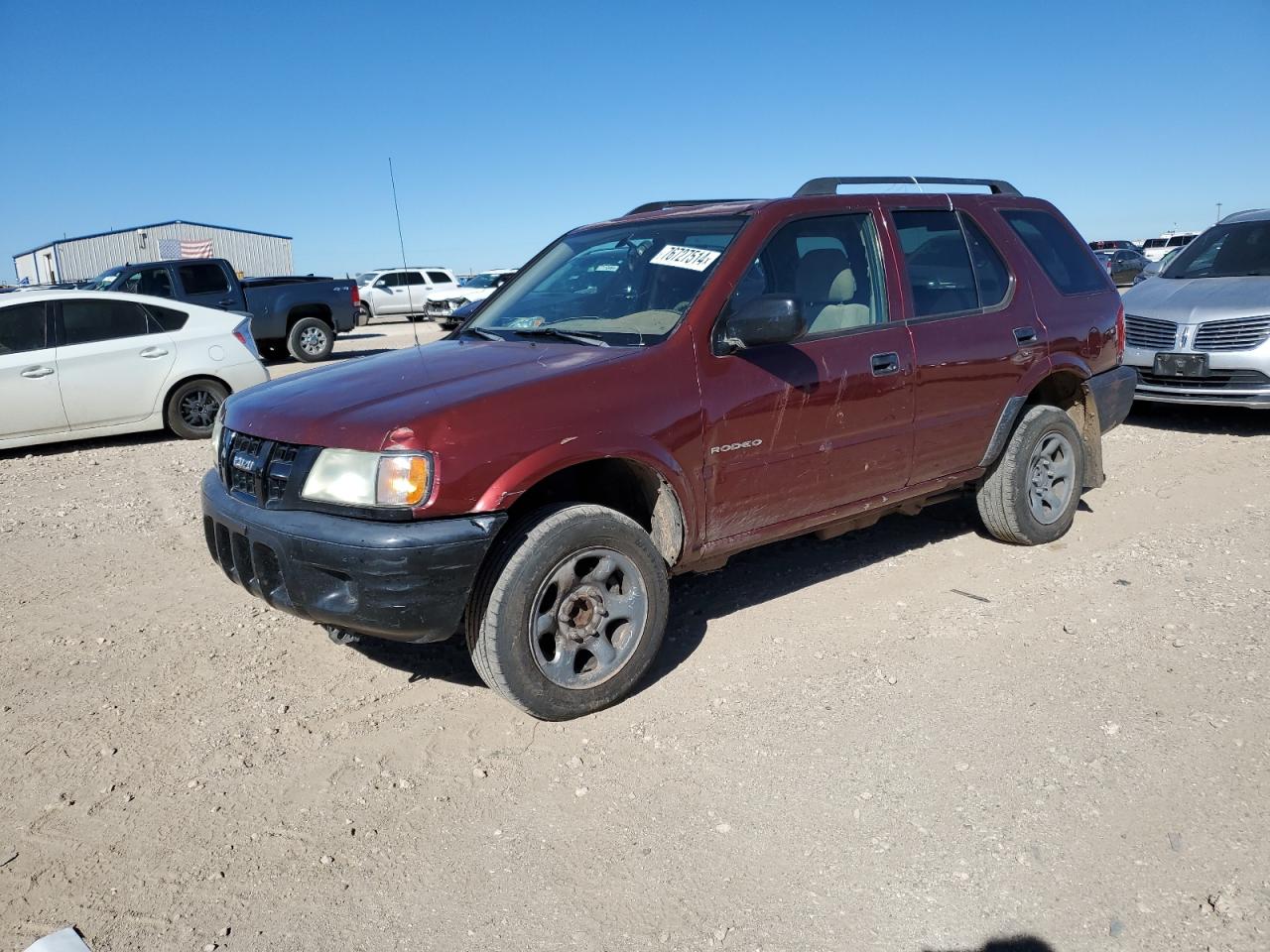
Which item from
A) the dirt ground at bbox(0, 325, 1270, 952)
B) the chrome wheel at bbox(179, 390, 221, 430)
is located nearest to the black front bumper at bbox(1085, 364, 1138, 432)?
the dirt ground at bbox(0, 325, 1270, 952)

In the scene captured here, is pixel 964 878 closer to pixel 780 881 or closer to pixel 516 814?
pixel 780 881

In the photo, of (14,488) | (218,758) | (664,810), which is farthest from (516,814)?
(14,488)

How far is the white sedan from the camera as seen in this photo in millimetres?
8703

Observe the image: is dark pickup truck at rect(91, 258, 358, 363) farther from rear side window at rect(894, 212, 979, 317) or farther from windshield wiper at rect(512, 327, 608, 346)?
rear side window at rect(894, 212, 979, 317)

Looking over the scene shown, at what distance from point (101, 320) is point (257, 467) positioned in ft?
22.7

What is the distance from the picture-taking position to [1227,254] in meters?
9.23

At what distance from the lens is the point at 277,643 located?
173 inches

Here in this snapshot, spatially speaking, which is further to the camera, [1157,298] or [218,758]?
[1157,298]

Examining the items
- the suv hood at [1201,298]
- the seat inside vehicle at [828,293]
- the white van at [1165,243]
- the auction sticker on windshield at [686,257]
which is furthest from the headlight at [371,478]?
the white van at [1165,243]

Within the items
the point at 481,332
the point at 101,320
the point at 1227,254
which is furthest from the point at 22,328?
the point at 1227,254

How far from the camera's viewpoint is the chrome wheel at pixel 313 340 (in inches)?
683

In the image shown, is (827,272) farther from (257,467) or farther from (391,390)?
(257,467)

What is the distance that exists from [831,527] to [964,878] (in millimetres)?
2059

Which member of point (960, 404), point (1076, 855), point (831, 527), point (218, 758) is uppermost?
point (960, 404)
